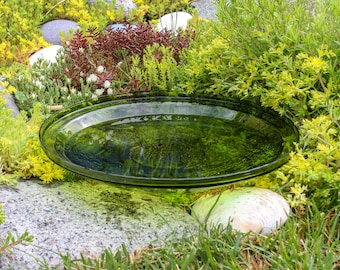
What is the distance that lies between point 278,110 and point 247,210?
775 mm

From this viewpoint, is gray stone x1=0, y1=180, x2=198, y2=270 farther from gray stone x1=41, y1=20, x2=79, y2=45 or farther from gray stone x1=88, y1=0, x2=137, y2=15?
gray stone x1=88, y1=0, x2=137, y2=15

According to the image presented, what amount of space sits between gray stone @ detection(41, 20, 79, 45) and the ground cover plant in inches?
75.3

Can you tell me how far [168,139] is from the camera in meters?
2.95

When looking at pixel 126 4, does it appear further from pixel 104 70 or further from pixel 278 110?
pixel 278 110

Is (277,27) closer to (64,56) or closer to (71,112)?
(71,112)

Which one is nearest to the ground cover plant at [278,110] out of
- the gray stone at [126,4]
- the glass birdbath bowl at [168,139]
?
the glass birdbath bowl at [168,139]

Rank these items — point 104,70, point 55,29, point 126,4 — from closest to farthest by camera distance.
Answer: point 104,70 < point 55,29 < point 126,4

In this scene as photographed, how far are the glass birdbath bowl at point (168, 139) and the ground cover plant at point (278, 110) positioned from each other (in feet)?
0.39

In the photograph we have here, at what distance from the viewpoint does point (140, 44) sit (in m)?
4.19

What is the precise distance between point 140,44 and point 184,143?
5.07 ft

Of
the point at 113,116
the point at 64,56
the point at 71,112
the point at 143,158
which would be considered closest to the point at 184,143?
the point at 143,158

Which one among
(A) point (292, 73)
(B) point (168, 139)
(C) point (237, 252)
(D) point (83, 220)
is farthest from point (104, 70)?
(C) point (237, 252)

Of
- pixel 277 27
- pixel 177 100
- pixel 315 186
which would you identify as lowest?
pixel 315 186

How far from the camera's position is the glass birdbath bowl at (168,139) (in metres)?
2.56
